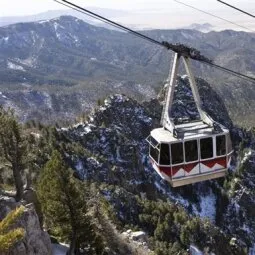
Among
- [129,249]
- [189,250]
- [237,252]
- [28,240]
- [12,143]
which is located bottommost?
[237,252]

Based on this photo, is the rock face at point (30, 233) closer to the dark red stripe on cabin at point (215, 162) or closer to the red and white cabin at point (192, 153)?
the red and white cabin at point (192, 153)

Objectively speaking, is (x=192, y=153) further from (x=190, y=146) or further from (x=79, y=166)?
(x=79, y=166)

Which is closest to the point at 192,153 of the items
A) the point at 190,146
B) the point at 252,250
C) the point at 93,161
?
the point at 190,146

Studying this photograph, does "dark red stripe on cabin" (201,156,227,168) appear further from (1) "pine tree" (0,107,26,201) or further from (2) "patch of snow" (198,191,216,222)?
(2) "patch of snow" (198,191,216,222)

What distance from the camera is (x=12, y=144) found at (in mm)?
40250

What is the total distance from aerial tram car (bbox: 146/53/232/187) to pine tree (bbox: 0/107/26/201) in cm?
1488

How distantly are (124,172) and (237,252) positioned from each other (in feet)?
137

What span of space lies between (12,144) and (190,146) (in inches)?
710

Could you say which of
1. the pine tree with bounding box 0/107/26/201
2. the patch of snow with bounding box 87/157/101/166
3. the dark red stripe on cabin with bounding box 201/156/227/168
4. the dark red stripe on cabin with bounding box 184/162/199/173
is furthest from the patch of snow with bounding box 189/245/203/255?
the dark red stripe on cabin with bounding box 184/162/199/173

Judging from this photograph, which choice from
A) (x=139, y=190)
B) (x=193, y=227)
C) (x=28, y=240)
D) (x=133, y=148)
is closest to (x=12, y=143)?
(x=28, y=240)

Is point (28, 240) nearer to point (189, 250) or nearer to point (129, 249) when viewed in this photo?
point (129, 249)

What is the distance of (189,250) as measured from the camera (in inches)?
3841

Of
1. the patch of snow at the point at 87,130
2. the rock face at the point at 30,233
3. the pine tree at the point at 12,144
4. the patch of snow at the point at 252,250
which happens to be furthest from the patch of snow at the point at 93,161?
the rock face at the point at 30,233

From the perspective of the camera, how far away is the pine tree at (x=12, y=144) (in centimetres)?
3975
